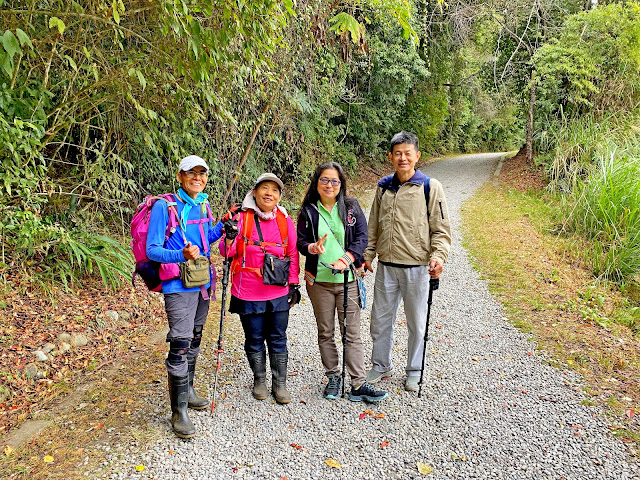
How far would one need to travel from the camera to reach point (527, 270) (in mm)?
6992

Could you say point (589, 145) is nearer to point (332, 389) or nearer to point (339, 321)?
point (339, 321)

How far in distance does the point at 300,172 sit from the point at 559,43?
9200 millimetres

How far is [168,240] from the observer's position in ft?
9.71

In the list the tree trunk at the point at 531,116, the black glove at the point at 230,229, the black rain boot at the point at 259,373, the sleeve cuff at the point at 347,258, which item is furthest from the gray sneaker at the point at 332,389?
the tree trunk at the point at 531,116

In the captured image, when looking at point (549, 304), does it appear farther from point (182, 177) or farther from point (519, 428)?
point (182, 177)

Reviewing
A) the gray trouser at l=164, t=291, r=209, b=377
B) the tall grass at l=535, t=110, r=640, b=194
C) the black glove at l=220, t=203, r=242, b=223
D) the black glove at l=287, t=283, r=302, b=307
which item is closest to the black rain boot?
the black glove at l=287, t=283, r=302, b=307

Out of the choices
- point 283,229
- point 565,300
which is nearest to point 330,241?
point 283,229

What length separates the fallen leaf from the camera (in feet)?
9.10

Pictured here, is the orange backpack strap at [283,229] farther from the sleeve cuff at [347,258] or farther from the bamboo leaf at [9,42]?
the bamboo leaf at [9,42]

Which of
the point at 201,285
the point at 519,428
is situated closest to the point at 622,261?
the point at 519,428

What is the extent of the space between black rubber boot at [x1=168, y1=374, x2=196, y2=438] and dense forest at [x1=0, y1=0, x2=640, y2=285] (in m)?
2.18

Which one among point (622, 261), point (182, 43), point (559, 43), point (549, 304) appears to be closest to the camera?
point (182, 43)

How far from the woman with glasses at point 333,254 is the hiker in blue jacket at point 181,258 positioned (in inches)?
30.1

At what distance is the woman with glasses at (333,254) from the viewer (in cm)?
337
